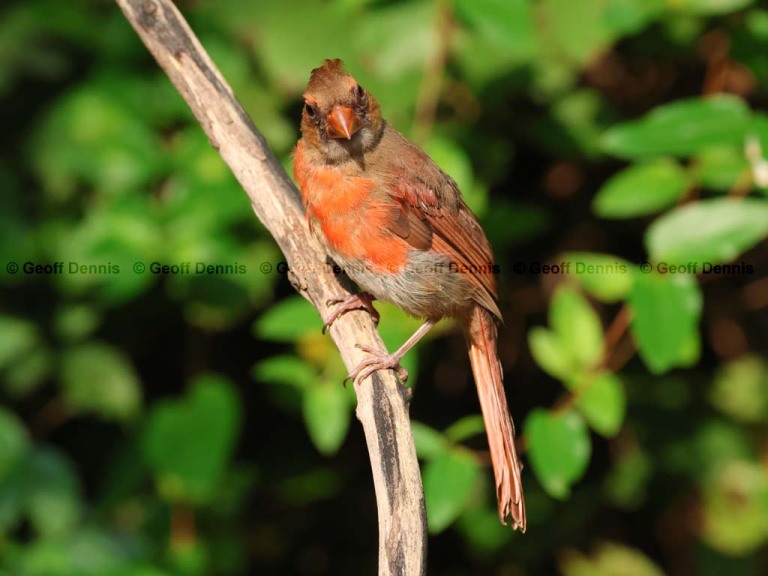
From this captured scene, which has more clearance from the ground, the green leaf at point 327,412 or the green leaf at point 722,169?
the green leaf at point 722,169

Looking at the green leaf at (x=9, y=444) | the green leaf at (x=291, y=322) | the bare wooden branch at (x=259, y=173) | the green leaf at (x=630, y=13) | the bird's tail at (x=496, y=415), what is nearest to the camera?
the bare wooden branch at (x=259, y=173)

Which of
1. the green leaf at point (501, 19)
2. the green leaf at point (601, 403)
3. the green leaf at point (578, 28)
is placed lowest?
the green leaf at point (601, 403)

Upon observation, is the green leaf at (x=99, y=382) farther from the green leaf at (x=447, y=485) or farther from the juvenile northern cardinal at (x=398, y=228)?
the green leaf at (x=447, y=485)

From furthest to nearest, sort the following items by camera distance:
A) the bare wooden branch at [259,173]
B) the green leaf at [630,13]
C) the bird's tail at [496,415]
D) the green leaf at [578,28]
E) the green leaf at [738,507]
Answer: the green leaf at [738,507]
the green leaf at [578,28]
the green leaf at [630,13]
the bird's tail at [496,415]
the bare wooden branch at [259,173]

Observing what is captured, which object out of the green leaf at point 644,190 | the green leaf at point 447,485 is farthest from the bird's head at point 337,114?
the green leaf at point 447,485

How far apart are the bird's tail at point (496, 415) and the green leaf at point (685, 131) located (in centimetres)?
79

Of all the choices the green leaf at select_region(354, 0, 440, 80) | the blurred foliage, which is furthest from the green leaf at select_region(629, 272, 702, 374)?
the green leaf at select_region(354, 0, 440, 80)

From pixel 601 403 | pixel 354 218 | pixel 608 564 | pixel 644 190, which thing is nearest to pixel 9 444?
pixel 354 218

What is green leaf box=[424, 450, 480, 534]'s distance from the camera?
2910 mm

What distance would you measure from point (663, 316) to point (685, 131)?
60 cm

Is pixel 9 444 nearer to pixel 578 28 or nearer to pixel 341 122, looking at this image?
pixel 341 122

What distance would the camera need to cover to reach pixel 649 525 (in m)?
5.07

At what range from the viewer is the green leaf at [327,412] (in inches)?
132

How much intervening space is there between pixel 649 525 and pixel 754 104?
2.17 metres
